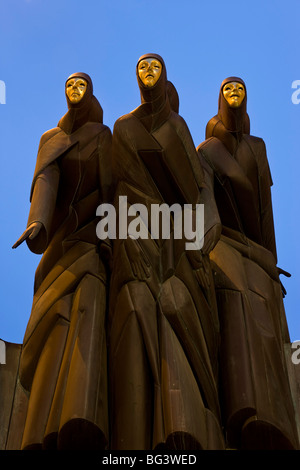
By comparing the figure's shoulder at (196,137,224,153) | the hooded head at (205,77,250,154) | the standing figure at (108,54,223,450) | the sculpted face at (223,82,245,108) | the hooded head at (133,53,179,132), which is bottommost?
the standing figure at (108,54,223,450)

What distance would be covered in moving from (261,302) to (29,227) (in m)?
2.04

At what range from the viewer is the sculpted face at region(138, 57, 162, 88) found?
816 centimetres

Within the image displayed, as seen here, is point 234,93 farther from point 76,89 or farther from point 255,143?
point 76,89

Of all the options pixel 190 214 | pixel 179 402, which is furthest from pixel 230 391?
pixel 190 214

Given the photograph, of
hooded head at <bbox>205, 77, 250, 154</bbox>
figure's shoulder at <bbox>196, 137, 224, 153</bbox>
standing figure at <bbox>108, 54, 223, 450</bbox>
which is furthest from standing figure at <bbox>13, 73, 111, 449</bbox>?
hooded head at <bbox>205, 77, 250, 154</bbox>

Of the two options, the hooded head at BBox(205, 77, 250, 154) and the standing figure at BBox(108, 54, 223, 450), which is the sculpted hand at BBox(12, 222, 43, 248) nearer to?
the standing figure at BBox(108, 54, 223, 450)

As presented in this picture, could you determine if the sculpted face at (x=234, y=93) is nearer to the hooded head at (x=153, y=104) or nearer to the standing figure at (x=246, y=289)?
the standing figure at (x=246, y=289)

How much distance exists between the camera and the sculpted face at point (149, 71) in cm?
816

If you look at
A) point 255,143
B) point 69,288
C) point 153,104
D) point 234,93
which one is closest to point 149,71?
point 153,104

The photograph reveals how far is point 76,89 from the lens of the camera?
870cm

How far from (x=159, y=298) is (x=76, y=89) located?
238 centimetres

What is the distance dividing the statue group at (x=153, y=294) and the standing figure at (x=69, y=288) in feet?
0.04

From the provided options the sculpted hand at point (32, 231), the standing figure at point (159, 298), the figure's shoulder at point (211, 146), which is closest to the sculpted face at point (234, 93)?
the figure's shoulder at point (211, 146)
